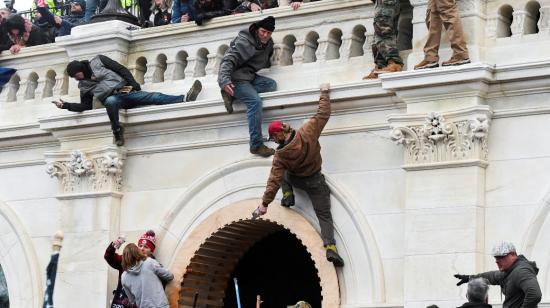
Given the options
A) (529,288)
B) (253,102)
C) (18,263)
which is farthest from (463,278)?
(18,263)

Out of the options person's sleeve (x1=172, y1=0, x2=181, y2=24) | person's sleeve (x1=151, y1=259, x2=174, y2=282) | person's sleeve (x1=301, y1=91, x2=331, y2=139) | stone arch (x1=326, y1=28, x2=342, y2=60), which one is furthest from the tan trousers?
person's sleeve (x1=172, y1=0, x2=181, y2=24)

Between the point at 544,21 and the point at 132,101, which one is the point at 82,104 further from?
the point at 544,21

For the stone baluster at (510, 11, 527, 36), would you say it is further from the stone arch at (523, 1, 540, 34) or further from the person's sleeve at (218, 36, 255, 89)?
the person's sleeve at (218, 36, 255, 89)

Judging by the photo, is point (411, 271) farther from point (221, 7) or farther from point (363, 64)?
point (221, 7)

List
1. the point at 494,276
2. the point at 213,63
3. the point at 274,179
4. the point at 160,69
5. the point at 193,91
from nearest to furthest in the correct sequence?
the point at 494,276 → the point at 274,179 → the point at 193,91 → the point at 213,63 → the point at 160,69

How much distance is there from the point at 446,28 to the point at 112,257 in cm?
504

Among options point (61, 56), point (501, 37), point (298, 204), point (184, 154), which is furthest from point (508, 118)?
point (61, 56)

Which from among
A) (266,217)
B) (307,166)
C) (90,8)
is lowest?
(266,217)

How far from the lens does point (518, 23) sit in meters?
20.5

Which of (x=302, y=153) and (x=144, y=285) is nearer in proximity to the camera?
(x=302, y=153)

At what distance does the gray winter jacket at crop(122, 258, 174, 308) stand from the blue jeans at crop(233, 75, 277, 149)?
1.87 metres

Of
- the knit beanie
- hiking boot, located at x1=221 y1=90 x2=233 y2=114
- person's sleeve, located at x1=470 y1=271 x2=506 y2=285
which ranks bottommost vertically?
person's sleeve, located at x1=470 y1=271 x2=506 y2=285

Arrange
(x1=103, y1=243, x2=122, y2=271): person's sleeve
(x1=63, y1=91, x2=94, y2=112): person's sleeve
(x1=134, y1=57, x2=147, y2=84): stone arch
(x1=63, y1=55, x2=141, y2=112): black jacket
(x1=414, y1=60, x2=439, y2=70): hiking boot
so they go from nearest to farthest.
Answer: (x1=414, y1=60, x2=439, y2=70): hiking boot, (x1=103, y1=243, x2=122, y2=271): person's sleeve, (x1=63, y1=55, x2=141, y2=112): black jacket, (x1=63, y1=91, x2=94, y2=112): person's sleeve, (x1=134, y1=57, x2=147, y2=84): stone arch

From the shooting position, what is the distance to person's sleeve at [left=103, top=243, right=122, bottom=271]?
22586 mm
